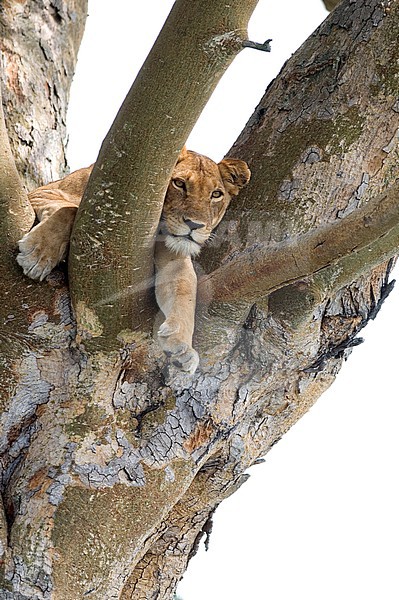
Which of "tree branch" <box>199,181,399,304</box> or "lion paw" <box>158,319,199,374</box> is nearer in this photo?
"tree branch" <box>199,181,399,304</box>

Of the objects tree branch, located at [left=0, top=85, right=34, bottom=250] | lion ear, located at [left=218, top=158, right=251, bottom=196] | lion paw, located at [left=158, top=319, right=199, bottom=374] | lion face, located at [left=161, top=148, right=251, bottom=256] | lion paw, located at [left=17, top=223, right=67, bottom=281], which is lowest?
lion paw, located at [left=158, top=319, right=199, bottom=374]

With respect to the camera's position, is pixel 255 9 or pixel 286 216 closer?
pixel 255 9

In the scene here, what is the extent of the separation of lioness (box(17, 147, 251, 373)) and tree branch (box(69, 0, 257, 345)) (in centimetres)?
12

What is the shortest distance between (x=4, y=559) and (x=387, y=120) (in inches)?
89.4

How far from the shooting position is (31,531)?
9.86 feet

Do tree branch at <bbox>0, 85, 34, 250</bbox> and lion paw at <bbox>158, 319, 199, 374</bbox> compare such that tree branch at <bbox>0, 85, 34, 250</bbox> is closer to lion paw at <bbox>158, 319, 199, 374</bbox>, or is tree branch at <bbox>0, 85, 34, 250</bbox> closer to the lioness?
the lioness

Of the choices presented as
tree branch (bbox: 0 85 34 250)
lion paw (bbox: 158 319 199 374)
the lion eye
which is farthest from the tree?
the lion eye

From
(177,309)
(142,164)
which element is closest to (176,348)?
(177,309)

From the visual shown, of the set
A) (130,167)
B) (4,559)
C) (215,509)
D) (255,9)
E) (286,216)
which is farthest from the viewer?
(215,509)

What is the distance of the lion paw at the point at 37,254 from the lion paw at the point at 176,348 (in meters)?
0.49

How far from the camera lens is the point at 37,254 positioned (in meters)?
2.98

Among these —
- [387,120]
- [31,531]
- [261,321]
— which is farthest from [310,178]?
[31,531]

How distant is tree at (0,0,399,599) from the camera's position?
9.73 ft

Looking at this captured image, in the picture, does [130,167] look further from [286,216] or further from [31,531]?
[31,531]
